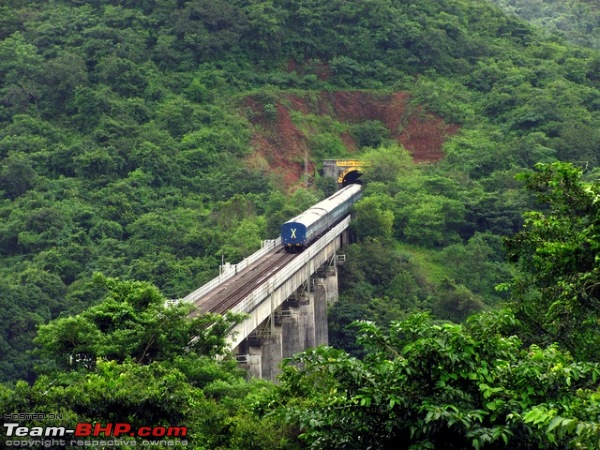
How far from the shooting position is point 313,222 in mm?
60250

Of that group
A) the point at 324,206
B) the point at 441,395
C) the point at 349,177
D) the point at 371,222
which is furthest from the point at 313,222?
the point at 441,395

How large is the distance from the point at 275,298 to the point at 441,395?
3421cm

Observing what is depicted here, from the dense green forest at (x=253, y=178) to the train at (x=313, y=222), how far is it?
5.81 ft

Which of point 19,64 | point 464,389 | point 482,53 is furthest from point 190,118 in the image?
point 464,389

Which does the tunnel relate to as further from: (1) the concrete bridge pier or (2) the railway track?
(2) the railway track

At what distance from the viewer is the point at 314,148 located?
83438 millimetres

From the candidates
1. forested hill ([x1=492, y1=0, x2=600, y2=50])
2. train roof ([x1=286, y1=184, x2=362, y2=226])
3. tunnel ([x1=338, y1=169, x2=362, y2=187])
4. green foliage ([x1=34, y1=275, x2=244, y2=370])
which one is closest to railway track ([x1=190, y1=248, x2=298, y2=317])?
train roof ([x1=286, y1=184, x2=362, y2=226])

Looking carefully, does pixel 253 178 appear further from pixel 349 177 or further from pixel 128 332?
pixel 128 332

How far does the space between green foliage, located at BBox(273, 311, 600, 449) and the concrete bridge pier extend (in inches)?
1016

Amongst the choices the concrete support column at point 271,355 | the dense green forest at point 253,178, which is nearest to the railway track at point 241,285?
the concrete support column at point 271,355

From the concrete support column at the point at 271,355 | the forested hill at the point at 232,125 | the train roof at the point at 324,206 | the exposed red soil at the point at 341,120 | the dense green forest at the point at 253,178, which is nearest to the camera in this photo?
the dense green forest at the point at 253,178

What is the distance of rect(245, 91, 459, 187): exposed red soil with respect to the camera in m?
82.1

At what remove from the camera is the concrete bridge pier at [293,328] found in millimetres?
47938

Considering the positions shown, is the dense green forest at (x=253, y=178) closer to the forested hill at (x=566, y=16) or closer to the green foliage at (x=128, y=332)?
the green foliage at (x=128, y=332)
